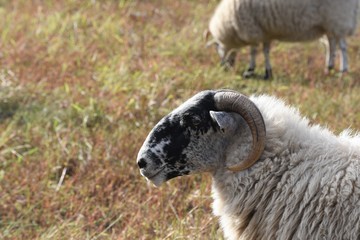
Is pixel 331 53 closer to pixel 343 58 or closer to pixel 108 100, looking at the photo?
pixel 343 58

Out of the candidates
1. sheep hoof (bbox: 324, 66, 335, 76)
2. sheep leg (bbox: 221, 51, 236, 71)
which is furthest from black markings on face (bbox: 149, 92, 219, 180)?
sheep hoof (bbox: 324, 66, 335, 76)

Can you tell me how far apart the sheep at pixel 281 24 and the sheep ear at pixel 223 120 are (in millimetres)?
5205

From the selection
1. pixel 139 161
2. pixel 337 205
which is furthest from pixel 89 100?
pixel 337 205

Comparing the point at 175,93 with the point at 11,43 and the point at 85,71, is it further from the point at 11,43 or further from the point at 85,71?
the point at 11,43

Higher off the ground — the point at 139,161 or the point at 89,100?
the point at 139,161

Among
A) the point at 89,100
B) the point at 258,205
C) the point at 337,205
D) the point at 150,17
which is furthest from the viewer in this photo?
the point at 150,17

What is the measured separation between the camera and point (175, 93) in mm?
7812

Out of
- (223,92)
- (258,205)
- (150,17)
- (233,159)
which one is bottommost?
(150,17)

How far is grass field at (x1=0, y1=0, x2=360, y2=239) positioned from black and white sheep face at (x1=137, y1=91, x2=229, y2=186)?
84 cm

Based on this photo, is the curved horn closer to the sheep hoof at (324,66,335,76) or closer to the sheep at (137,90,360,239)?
the sheep at (137,90,360,239)

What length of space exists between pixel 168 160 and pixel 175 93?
3765mm

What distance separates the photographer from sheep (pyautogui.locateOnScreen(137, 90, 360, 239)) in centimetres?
378

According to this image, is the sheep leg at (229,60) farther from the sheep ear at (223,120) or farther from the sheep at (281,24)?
the sheep ear at (223,120)

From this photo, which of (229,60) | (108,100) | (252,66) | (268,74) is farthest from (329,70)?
(108,100)
